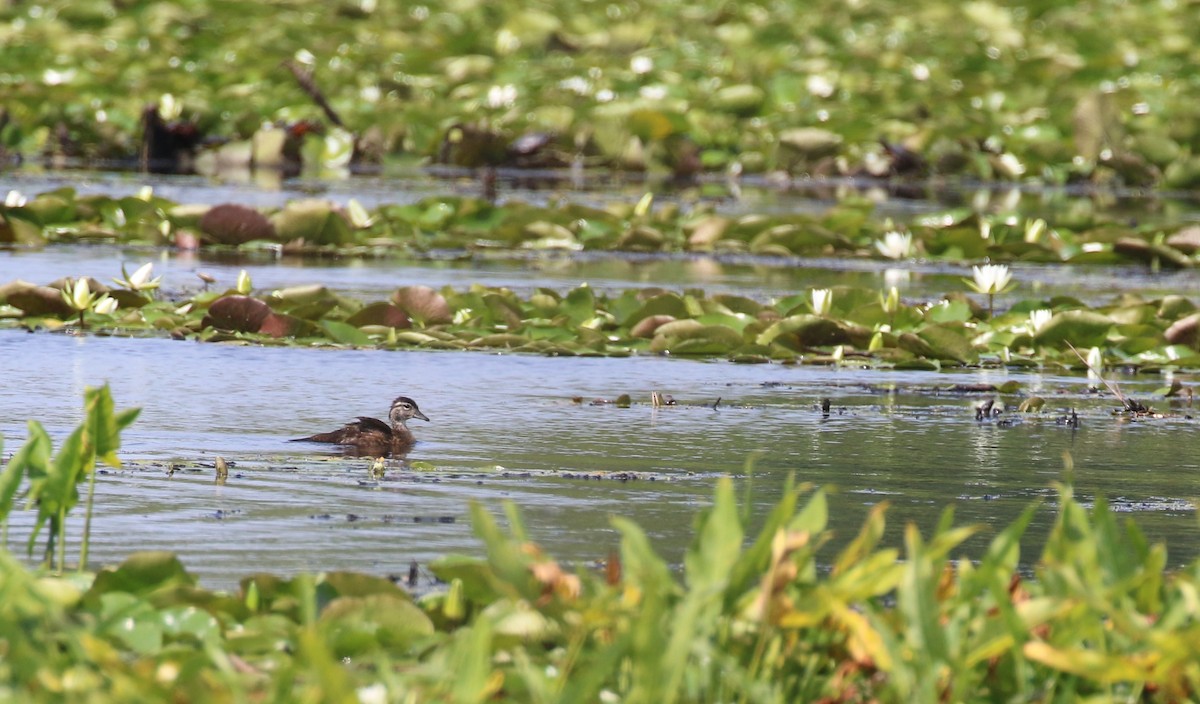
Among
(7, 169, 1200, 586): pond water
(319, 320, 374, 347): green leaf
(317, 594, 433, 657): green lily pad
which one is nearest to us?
(317, 594, 433, 657): green lily pad

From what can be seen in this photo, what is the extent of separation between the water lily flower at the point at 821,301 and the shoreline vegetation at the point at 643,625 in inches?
161

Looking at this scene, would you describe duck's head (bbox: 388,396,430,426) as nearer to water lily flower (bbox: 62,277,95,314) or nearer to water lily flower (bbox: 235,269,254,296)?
water lily flower (bbox: 62,277,95,314)

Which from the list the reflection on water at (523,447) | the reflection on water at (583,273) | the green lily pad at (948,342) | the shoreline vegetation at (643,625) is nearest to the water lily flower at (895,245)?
the reflection on water at (583,273)

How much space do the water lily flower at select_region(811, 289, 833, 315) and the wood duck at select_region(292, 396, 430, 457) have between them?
2.48 m

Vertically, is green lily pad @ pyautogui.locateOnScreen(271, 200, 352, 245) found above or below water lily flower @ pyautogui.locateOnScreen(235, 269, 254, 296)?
A: above

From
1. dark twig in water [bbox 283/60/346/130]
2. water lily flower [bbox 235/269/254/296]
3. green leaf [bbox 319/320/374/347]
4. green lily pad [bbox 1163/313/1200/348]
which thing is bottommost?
green leaf [bbox 319/320/374/347]

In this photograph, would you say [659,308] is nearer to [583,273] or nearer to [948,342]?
[948,342]

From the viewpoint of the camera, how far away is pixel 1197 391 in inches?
257

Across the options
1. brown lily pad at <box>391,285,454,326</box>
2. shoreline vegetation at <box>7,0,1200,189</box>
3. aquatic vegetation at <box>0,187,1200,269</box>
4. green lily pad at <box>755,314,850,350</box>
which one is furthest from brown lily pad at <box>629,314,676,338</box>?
shoreline vegetation at <box>7,0,1200,189</box>

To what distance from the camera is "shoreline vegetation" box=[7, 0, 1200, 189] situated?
17.4 m

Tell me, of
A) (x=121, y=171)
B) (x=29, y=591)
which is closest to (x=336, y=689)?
(x=29, y=591)

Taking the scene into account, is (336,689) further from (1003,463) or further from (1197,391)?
(1197,391)

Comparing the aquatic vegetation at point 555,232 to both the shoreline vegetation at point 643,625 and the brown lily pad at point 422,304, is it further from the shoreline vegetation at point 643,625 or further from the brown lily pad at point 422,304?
the shoreline vegetation at point 643,625

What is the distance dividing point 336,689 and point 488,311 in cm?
527
